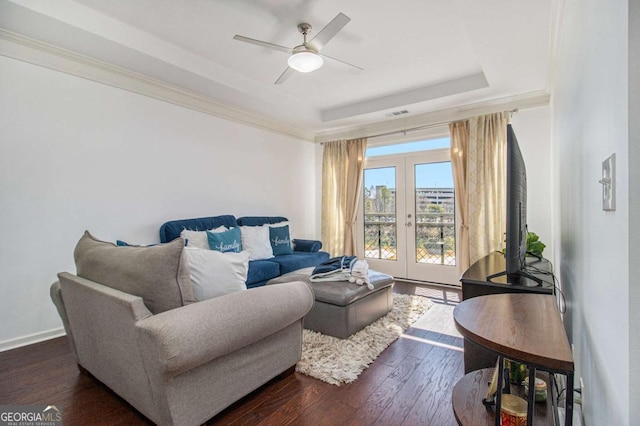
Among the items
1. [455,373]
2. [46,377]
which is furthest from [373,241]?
[46,377]

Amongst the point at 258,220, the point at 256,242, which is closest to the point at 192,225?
the point at 256,242

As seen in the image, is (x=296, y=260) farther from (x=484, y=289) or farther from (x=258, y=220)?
(x=484, y=289)

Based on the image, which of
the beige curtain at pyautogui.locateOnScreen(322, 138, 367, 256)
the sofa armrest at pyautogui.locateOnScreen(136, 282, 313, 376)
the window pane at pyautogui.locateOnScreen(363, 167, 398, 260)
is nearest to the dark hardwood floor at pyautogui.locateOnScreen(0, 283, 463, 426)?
the sofa armrest at pyautogui.locateOnScreen(136, 282, 313, 376)

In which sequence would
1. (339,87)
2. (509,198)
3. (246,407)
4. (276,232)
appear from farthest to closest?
1. (276,232)
2. (339,87)
3. (246,407)
4. (509,198)

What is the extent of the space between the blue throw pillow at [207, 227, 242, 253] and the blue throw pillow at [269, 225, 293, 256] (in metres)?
0.61

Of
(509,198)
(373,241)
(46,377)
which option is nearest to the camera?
(509,198)

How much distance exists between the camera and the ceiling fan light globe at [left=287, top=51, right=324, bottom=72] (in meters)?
2.52

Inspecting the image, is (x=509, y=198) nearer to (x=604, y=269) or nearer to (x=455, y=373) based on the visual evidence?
(x=604, y=269)

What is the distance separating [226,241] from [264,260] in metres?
0.56

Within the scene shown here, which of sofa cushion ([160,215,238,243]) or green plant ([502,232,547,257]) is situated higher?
sofa cushion ([160,215,238,243])

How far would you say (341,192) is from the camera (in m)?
5.34

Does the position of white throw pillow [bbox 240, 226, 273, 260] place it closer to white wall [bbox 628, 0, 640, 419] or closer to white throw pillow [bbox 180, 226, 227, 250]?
white throw pillow [bbox 180, 226, 227, 250]

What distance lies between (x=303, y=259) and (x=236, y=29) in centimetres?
266

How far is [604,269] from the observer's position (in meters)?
0.90
